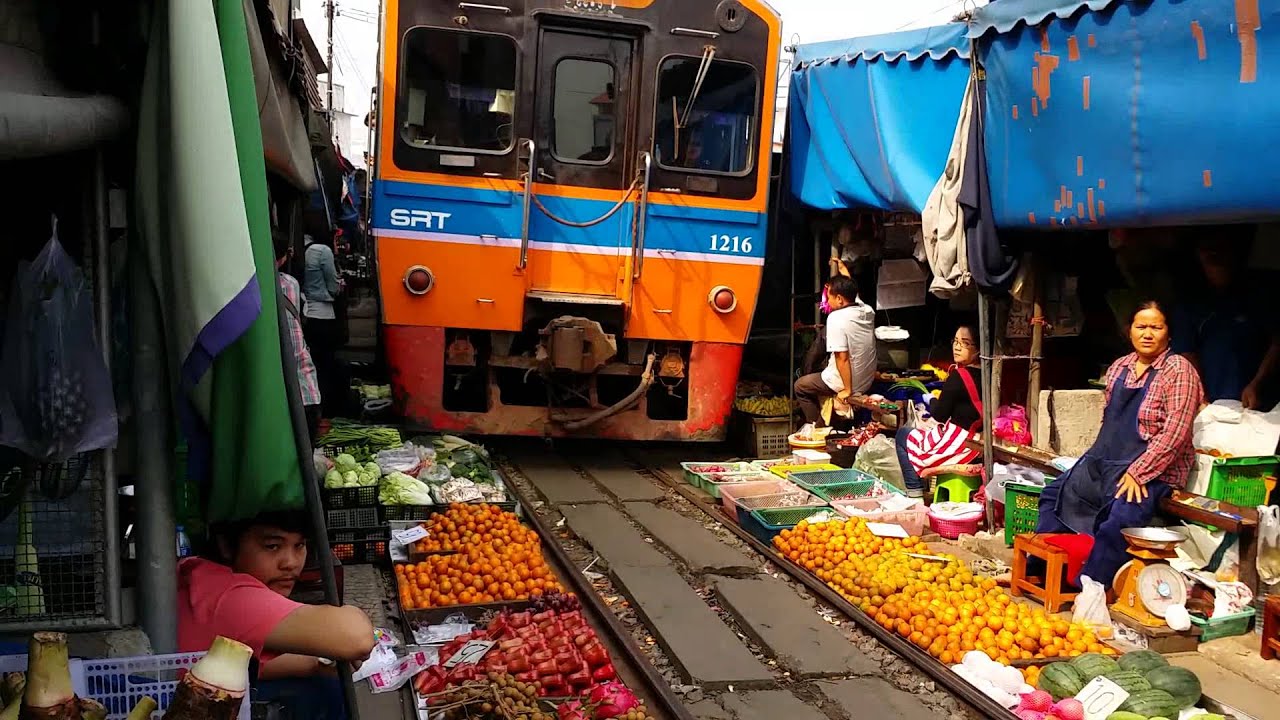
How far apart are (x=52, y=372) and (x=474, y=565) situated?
3.24 metres

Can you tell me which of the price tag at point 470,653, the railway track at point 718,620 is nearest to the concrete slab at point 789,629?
the railway track at point 718,620

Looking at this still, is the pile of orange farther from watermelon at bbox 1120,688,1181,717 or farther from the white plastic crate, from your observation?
the white plastic crate

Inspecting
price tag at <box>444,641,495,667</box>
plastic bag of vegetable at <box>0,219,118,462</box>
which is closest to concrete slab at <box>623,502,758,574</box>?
price tag at <box>444,641,495,667</box>

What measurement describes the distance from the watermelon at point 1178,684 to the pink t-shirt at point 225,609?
3.22 m

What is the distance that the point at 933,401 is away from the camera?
747 cm

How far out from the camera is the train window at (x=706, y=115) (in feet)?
26.0

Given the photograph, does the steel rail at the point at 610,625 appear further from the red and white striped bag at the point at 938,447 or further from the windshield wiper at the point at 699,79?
the windshield wiper at the point at 699,79

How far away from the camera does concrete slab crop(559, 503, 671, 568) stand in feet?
19.7

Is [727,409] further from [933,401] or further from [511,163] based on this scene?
[511,163]

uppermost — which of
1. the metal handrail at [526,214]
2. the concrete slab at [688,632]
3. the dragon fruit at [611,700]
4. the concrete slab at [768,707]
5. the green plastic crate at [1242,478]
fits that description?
the metal handrail at [526,214]

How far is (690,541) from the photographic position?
6441mm

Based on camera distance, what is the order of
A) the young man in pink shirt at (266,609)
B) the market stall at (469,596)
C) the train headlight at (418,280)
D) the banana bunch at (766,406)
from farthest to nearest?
the banana bunch at (766,406), the train headlight at (418,280), the market stall at (469,596), the young man in pink shirt at (266,609)

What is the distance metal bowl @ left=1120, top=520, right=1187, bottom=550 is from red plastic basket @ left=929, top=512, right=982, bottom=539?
1551mm

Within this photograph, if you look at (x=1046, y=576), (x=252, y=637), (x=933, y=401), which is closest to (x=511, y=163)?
(x=933, y=401)
